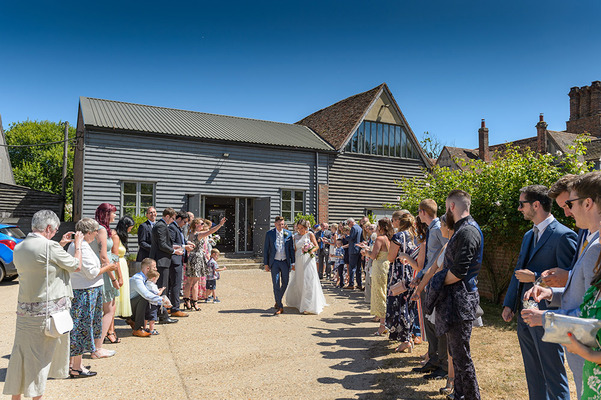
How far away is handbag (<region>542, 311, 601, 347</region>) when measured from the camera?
1823 mm

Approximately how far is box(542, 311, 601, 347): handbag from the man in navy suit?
1486 millimetres

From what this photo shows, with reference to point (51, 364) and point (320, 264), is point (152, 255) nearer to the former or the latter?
point (51, 364)

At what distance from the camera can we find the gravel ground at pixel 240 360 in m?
4.39

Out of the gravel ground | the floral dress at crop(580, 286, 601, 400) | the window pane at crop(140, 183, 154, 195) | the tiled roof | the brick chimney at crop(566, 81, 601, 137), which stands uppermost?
the brick chimney at crop(566, 81, 601, 137)

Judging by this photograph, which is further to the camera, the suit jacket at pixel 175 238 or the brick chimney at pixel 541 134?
the brick chimney at pixel 541 134

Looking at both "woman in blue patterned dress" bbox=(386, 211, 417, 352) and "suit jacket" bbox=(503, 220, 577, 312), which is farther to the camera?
"woman in blue patterned dress" bbox=(386, 211, 417, 352)

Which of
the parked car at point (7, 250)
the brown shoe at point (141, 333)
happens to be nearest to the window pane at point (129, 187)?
the parked car at point (7, 250)

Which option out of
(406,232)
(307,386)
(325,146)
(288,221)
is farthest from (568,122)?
(307,386)

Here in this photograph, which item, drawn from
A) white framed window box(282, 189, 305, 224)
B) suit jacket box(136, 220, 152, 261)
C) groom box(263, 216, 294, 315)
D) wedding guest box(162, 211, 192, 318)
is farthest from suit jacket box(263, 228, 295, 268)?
white framed window box(282, 189, 305, 224)

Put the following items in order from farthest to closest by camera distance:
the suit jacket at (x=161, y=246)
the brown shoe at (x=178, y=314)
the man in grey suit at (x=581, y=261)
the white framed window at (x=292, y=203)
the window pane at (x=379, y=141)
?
the window pane at (x=379, y=141) → the white framed window at (x=292, y=203) → the brown shoe at (x=178, y=314) → the suit jacket at (x=161, y=246) → the man in grey suit at (x=581, y=261)

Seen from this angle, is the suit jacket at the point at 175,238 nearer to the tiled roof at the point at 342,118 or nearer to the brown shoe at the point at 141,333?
the brown shoe at the point at 141,333

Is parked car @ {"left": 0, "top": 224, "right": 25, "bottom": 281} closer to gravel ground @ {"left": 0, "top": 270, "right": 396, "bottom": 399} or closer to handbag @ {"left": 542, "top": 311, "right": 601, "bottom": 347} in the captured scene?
gravel ground @ {"left": 0, "top": 270, "right": 396, "bottom": 399}

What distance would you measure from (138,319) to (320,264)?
8.35 m

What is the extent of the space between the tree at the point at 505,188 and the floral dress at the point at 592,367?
21.1 feet
